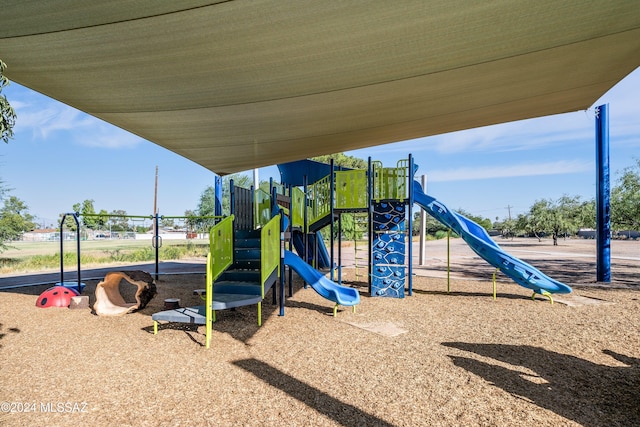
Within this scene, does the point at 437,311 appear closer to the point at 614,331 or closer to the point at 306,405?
the point at 614,331

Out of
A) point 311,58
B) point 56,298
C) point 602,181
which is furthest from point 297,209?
point 602,181

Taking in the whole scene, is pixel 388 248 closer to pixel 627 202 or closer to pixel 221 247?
pixel 221 247

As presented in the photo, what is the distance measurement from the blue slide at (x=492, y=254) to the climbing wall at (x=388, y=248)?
1.10m

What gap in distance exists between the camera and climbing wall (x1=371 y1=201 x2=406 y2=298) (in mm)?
7930

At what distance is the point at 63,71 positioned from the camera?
374 cm

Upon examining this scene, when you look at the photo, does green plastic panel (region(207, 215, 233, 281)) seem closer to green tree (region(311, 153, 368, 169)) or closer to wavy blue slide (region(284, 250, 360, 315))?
wavy blue slide (region(284, 250, 360, 315))

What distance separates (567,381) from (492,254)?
15.9 ft

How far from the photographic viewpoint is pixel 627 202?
12125mm

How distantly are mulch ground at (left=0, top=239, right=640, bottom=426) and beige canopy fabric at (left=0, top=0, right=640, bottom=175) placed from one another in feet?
10.5

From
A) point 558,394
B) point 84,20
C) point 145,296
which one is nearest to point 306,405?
point 558,394

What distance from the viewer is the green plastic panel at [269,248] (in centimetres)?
537

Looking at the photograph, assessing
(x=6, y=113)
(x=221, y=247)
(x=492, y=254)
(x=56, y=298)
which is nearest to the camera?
(x=6, y=113)

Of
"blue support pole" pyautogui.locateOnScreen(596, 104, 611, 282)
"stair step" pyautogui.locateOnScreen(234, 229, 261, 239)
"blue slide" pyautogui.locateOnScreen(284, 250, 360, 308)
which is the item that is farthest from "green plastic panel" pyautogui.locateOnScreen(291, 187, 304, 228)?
"blue support pole" pyautogui.locateOnScreen(596, 104, 611, 282)

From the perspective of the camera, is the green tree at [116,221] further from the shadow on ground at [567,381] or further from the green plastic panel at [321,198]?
the shadow on ground at [567,381]
